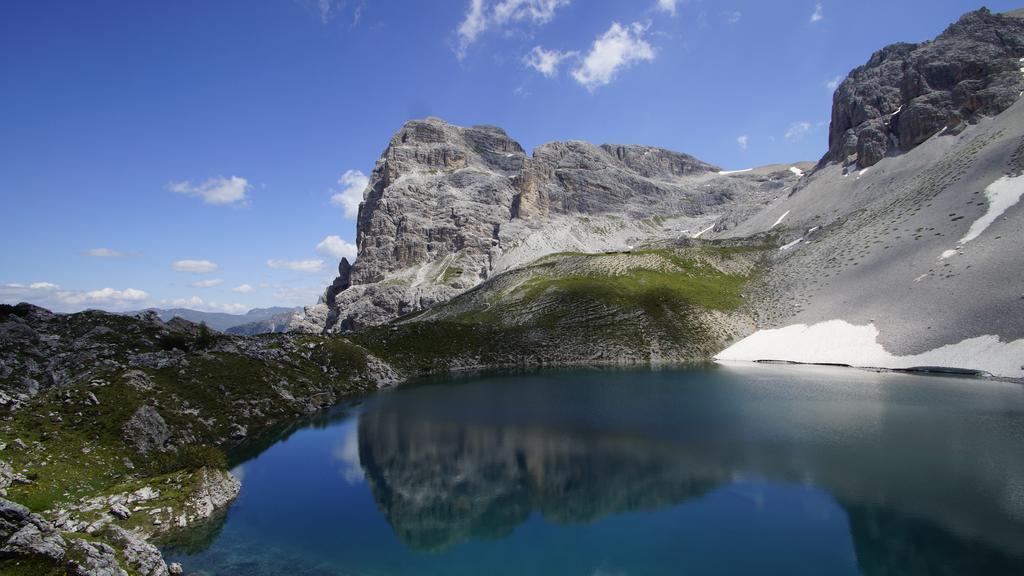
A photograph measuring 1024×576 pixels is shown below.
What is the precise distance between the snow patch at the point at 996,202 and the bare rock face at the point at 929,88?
47.5 metres

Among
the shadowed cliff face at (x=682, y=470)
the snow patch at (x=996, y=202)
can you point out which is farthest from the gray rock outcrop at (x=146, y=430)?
the snow patch at (x=996, y=202)

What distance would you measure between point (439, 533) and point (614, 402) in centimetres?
3323

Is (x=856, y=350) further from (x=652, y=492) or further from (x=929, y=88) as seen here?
(x=929, y=88)

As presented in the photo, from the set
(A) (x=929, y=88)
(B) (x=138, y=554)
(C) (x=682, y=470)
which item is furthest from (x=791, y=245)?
(B) (x=138, y=554)

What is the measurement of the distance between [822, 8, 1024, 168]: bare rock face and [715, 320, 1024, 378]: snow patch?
7967 cm

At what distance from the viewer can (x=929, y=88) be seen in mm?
137500

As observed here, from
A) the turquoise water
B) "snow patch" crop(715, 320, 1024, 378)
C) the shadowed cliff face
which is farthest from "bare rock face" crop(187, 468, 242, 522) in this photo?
"snow patch" crop(715, 320, 1024, 378)

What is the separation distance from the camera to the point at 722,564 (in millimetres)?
20688

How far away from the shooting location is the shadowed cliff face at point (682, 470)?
73.7ft

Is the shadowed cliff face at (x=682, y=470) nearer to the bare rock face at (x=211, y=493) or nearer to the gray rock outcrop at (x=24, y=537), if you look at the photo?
the bare rock face at (x=211, y=493)

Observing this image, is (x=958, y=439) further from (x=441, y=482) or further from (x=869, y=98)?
(x=869, y=98)

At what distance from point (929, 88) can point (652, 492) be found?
165 metres

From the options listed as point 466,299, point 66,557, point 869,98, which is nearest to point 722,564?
point 66,557

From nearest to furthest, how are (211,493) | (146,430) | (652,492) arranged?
1. (652,492)
2. (211,493)
3. (146,430)
